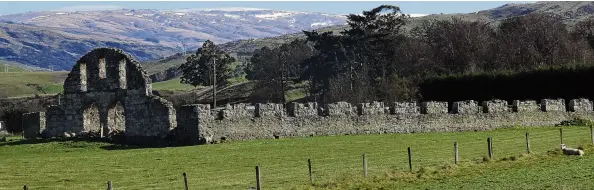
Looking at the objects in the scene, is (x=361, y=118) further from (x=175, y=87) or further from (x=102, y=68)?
(x=175, y=87)

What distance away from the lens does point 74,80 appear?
52219 mm

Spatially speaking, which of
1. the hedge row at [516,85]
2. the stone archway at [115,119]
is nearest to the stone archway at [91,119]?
the stone archway at [115,119]

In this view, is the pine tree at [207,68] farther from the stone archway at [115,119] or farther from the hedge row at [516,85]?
the stone archway at [115,119]

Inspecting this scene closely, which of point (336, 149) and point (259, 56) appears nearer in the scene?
point (336, 149)

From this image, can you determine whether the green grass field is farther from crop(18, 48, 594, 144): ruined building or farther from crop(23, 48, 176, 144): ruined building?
crop(23, 48, 176, 144): ruined building

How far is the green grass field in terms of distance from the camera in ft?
85.7

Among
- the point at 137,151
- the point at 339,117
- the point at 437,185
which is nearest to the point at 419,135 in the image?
the point at 339,117

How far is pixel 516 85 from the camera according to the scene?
234ft

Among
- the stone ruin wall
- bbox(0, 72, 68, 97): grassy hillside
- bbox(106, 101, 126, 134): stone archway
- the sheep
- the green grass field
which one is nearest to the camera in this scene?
the green grass field

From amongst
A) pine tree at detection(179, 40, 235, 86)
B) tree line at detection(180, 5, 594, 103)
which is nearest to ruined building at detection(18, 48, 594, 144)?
tree line at detection(180, 5, 594, 103)

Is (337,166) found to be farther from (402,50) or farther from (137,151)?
(402,50)

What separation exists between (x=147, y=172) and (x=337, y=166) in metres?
6.07

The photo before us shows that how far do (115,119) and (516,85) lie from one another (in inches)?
1232

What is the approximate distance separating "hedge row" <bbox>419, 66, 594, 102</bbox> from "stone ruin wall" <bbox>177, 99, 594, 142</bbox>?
9160 millimetres
